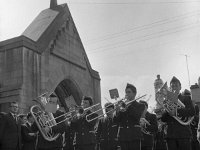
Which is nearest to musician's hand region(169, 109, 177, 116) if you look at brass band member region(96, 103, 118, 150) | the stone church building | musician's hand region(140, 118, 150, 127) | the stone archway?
musician's hand region(140, 118, 150, 127)

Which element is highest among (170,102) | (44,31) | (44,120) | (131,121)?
(44,31)

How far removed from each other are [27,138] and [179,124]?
4014 millimetres

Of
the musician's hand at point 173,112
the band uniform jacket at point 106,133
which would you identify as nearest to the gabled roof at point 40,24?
the band uniform jacket at point 106,133

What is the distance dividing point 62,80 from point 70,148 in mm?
9994

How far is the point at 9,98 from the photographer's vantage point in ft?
51.0

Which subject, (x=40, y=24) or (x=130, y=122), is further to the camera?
(x=40, y=24)

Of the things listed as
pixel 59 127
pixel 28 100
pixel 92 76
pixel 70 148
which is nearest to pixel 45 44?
pixel 28 100

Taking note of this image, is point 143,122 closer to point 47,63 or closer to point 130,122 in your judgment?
point 130,122

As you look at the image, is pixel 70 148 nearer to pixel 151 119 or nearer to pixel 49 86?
pixel 151 119

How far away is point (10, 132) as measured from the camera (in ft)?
29.0

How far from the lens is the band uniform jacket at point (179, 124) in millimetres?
7422

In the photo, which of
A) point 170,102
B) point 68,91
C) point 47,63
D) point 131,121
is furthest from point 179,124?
point 68,91

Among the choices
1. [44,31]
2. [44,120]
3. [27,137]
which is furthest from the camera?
[44,31]

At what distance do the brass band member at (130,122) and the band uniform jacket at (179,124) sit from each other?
2.29 feet
